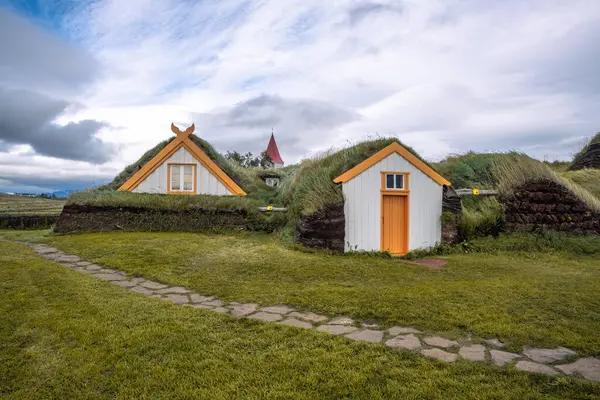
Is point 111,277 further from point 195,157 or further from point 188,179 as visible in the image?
point 195,157

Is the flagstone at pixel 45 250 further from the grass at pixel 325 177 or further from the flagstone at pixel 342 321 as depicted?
the flagstone at pixel 342 321

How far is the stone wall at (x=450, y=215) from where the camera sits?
35.6 feet

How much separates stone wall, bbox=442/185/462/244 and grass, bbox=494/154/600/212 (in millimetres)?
1773

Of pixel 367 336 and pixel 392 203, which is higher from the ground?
pixel 392 203

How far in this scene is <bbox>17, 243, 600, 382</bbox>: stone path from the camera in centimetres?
351

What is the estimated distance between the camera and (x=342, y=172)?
10.7 m

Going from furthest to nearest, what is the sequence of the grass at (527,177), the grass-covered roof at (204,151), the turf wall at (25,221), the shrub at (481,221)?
the turf wall at (25,221) < the grass-covered roof at (204,151) < the grass at (527,177) < the shrub at (481,221)

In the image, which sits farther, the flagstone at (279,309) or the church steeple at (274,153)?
the church steeple at (274,153)

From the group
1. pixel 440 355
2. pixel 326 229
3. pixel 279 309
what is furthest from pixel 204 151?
pixel 440 355

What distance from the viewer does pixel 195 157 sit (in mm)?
15211

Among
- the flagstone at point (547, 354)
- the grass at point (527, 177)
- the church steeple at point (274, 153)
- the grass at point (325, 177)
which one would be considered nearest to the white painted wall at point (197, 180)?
the grass at point (325, 177)

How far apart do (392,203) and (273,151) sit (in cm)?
4225

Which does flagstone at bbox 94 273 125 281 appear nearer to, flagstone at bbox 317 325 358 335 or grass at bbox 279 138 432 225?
flagstone at bbox 317 325 358 335

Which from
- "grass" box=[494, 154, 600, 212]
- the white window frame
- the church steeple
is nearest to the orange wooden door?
"grass" box=[494, 154, 600, 212]
